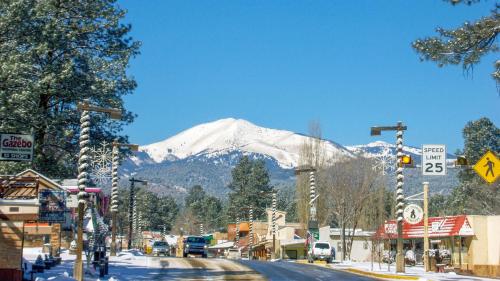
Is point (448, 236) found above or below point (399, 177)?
below

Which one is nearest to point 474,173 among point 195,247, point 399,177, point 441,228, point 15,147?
point 195,247

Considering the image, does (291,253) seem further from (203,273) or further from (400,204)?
(203,273)

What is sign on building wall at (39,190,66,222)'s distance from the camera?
115ft

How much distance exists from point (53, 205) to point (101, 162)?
2146 centimetres

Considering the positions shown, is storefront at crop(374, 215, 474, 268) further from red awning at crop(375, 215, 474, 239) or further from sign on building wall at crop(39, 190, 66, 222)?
sign on building wall at crop(39, 190, 66, 222)

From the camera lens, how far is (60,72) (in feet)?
130

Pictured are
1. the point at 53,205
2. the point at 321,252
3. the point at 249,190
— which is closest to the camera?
the point at 53,205

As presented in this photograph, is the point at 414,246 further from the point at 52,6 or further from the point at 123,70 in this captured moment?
the point at 52,6

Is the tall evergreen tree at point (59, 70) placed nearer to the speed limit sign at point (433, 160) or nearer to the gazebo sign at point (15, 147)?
the gazebo sign at point (15, 147)

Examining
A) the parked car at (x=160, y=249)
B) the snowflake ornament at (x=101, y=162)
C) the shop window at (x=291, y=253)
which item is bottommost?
the shop window at (x=291, y=253)

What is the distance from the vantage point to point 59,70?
131 ft

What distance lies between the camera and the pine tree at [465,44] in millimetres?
23016

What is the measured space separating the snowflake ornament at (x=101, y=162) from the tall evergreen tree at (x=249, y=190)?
9341cm

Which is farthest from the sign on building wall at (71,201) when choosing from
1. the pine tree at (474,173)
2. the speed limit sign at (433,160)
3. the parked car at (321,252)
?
the pine tree at (474,173)
